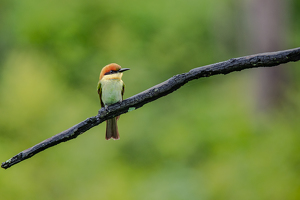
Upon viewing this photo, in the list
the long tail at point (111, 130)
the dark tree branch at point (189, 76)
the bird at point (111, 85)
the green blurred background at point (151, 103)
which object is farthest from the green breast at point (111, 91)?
the green blurred background at point (151, 103)

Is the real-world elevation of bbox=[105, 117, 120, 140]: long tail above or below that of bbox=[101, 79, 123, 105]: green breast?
below

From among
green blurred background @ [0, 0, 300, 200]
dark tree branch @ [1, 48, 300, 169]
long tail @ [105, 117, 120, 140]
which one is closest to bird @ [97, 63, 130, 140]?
long tail @ [105, 117, 120, 140]

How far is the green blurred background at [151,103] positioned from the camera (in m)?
4.79

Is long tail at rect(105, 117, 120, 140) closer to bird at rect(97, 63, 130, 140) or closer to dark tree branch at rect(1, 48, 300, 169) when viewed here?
bird at rect(97, 63, 130, 140)

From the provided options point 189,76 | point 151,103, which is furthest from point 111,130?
point 151,103

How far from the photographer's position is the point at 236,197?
4.12 meters

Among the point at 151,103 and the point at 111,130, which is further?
the point at 151,103

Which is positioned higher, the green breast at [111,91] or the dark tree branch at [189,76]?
the green breast at [111,91]

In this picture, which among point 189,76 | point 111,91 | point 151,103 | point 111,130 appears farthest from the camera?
point 151,103

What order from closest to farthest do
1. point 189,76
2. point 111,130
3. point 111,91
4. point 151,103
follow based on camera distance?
point 189,76, point 111,91, point 111,130, point 151,103

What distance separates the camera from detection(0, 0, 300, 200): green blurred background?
189 inches

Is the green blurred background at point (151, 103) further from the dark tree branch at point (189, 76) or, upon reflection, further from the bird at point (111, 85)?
the dark tree branch at point (189, 76)

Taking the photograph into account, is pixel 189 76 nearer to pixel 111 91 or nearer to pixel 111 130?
pixel 111 91

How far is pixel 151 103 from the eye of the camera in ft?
26.9
